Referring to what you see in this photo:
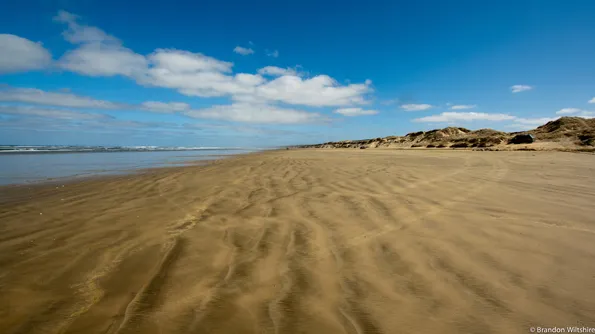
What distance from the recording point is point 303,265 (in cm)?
283

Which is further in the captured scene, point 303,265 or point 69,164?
point 69,164

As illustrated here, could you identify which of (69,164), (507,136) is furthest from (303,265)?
(507,136)

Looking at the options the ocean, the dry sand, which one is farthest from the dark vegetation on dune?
the ocean

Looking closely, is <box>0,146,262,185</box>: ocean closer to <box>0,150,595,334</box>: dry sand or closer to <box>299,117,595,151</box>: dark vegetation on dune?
<box>0,150,595,334</box>: dry sand

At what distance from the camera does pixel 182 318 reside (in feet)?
6.63

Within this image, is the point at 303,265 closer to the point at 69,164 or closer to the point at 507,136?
the point at 69,164

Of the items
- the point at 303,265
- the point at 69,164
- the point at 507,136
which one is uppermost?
the point at 507,136

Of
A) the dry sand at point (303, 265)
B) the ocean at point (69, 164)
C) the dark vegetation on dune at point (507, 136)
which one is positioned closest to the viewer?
the dry sand at point (303, 265)

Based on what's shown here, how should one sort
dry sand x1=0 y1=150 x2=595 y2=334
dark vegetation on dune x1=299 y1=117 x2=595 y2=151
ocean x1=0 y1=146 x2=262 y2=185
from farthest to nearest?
dark vegetation on dune x1=299 y1=117 x2=595 y2=151
ocean x1=0 y1=146 x2=262 y2=185
dry sand x1=0 y1=150 x2=595 y2=334

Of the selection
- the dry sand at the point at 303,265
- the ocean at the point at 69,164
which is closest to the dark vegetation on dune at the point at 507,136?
the dry sand at the point at 303,265

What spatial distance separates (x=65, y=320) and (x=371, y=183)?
636cm

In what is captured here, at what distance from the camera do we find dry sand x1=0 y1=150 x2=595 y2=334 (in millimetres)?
1997

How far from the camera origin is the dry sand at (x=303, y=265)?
78.6 inches

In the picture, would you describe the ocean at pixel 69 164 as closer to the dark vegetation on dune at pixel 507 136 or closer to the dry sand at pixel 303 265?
the dry sand at pixel 303 265
